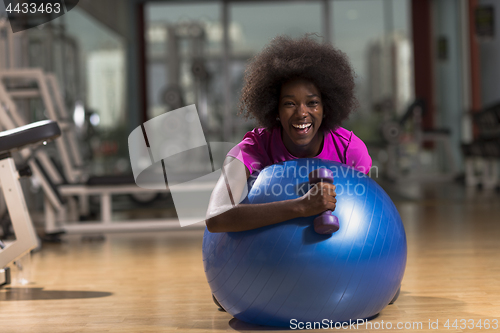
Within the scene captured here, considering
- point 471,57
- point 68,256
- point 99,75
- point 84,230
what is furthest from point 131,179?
point 471,57

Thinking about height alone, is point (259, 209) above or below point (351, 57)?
below

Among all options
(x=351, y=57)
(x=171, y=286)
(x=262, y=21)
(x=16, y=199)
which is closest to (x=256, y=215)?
(x=171, y=286)

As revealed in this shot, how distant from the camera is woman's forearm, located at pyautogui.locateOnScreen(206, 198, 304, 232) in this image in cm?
154

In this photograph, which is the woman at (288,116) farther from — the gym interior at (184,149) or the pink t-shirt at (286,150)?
the gym interior at (184,149)

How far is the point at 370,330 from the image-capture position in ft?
5.43

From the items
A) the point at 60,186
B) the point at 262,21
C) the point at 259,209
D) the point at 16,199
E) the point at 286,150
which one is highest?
the point at 262,21

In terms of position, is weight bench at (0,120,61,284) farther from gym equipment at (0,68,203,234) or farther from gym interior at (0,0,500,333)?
gym equipment at (0,68,203,234)

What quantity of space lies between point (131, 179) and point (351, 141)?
2.58m

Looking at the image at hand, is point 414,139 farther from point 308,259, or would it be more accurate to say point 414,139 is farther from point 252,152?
point 308,259

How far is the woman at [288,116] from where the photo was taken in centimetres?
166

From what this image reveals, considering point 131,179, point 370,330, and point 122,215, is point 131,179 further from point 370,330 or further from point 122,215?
point 370,330

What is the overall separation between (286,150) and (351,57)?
668 cm

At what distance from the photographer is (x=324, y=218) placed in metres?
1.50

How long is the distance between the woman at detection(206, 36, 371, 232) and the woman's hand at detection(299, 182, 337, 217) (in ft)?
0.05
